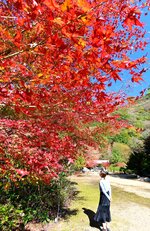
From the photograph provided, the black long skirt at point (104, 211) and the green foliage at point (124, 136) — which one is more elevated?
the green foliage at point (124, 136)

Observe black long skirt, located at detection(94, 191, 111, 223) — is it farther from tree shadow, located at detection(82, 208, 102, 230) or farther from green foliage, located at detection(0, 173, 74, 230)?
green foliage, located at detection(0, 173, 74, 230)

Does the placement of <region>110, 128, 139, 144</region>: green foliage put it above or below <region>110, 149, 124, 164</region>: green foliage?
above

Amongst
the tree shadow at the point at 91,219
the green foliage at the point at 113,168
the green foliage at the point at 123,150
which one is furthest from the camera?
the green foliage at the point at 123,150

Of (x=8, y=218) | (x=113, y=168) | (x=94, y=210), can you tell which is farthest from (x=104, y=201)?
(x=113, y=168)

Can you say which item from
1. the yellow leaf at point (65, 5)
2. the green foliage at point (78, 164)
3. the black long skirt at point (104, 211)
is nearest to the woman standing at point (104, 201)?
the black long skirt at point (104, 211)

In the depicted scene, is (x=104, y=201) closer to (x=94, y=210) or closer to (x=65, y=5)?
(x=94, y=210)

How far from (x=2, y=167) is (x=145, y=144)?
17.4 m

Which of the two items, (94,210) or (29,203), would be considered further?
(94,210)

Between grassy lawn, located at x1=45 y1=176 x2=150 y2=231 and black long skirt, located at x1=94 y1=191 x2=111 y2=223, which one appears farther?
grassy lawn, located at x1=45 y1=176 x2=150 y2=231

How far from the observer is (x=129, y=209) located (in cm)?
910

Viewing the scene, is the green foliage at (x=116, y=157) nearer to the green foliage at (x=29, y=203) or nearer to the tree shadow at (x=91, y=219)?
the tree shadow at (x=91, y=219)

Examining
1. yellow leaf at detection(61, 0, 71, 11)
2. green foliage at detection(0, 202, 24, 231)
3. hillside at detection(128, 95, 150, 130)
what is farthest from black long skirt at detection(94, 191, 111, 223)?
hillside at detection(128, 95, 150, 130)

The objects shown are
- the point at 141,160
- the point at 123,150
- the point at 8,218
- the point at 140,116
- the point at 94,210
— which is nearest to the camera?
the point at 8,218

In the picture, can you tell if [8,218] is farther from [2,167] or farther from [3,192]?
[2,167]
